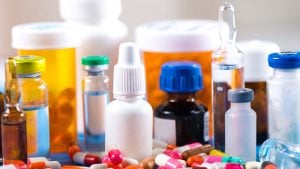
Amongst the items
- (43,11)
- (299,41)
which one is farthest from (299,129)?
(43,11)

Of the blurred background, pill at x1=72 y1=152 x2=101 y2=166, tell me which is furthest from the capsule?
the blurred background

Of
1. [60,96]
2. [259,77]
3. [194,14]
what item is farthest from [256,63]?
[194,14]

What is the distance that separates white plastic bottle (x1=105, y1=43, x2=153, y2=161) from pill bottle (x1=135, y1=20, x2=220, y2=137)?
0.12 metres

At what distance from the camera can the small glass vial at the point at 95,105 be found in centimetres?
66

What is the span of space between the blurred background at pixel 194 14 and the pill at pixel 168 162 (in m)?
0.43

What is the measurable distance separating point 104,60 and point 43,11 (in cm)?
37

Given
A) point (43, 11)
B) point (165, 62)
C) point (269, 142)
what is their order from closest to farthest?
point (269, 142)
point (165, 62)
point (43, 11)

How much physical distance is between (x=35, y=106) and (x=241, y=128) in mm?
214

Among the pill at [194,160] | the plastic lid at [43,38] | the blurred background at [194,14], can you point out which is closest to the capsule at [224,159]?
the pill at [194,160]

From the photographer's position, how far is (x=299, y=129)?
1.97 feet

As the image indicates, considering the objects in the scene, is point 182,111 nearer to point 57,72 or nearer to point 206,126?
point 206,126

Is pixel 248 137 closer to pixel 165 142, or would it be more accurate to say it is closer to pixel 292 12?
pixel 165 142

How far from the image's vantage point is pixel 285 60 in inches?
22.9

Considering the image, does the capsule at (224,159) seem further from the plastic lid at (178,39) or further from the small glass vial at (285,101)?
the plastic lid at (178,39)
